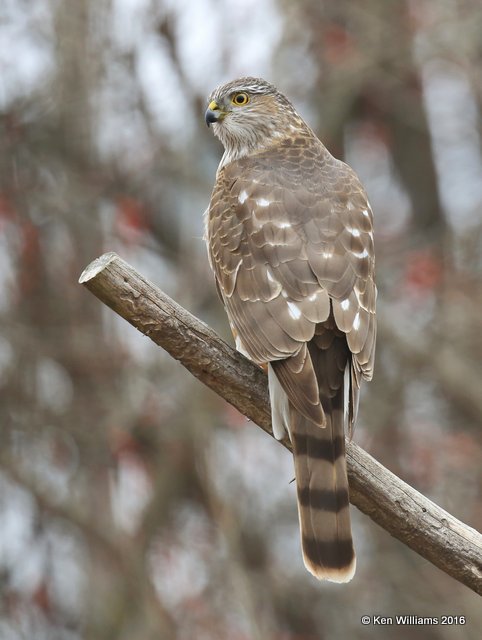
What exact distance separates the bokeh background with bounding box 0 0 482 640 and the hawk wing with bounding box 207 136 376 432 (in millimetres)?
3002

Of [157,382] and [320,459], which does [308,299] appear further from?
[157,382]

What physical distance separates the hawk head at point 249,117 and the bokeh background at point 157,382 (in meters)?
2.29

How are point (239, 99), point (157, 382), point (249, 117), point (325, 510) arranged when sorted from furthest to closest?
point (157, 382)
point (239, 99)
point (249, 117)
point (325, 510)

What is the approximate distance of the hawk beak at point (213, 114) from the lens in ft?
18.1

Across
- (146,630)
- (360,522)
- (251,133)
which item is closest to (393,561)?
(360,522)

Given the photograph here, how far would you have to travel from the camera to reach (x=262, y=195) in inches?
181

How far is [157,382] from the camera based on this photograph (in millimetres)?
7734

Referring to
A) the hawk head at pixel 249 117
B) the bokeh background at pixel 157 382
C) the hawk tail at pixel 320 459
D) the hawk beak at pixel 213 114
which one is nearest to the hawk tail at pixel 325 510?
the hawk tail at pixel 320 459

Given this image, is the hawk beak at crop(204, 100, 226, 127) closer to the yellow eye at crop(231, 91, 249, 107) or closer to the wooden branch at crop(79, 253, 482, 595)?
the yellow eye at crop(231, 91, 249, 107)

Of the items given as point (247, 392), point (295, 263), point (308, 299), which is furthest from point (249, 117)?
point (247, 392)

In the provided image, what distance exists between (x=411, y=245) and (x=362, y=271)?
4658 mm

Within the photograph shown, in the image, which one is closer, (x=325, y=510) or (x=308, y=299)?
(x=325, y=510)

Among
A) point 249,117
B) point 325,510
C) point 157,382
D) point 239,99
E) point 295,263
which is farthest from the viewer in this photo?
point 157,382

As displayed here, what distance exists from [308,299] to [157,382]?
3731mm
